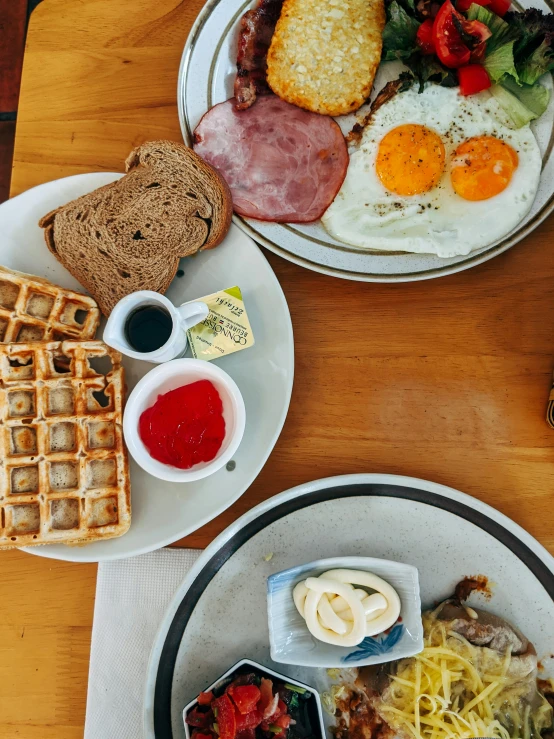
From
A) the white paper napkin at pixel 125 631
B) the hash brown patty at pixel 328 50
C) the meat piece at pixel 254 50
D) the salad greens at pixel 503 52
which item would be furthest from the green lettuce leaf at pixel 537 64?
the white paper napkin at pixel 125 631

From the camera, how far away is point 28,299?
192cm

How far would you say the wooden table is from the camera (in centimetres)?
196

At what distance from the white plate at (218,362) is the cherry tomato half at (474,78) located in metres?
0.96

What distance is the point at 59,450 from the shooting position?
1915mm

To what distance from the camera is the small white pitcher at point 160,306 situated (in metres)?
1.79

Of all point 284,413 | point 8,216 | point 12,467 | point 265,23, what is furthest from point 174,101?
point 12,467

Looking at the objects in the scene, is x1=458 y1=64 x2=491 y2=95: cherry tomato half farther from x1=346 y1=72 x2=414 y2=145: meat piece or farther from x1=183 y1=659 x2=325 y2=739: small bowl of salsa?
x1=183 y1=659 x2=325 y2=739: small bowl of salsa

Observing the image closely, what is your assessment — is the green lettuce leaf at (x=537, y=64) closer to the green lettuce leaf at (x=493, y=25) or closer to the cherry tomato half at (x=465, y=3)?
the green lettuce leaf at (x=493, y=25)

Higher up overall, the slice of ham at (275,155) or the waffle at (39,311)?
the slice of ham at (275,155)

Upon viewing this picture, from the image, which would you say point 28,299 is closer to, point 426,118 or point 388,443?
point 388,443

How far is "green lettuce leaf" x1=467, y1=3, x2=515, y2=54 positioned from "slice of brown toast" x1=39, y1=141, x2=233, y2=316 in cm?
104

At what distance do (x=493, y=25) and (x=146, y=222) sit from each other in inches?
55.3

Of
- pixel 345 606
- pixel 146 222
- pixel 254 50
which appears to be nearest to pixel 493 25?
pixel 254 50

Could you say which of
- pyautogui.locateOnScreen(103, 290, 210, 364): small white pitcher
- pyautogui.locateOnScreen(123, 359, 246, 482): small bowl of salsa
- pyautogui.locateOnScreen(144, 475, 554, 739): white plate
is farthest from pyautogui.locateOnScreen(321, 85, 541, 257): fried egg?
pyautogui.locateOnScreen(144, 475, 554, 739): white plate
